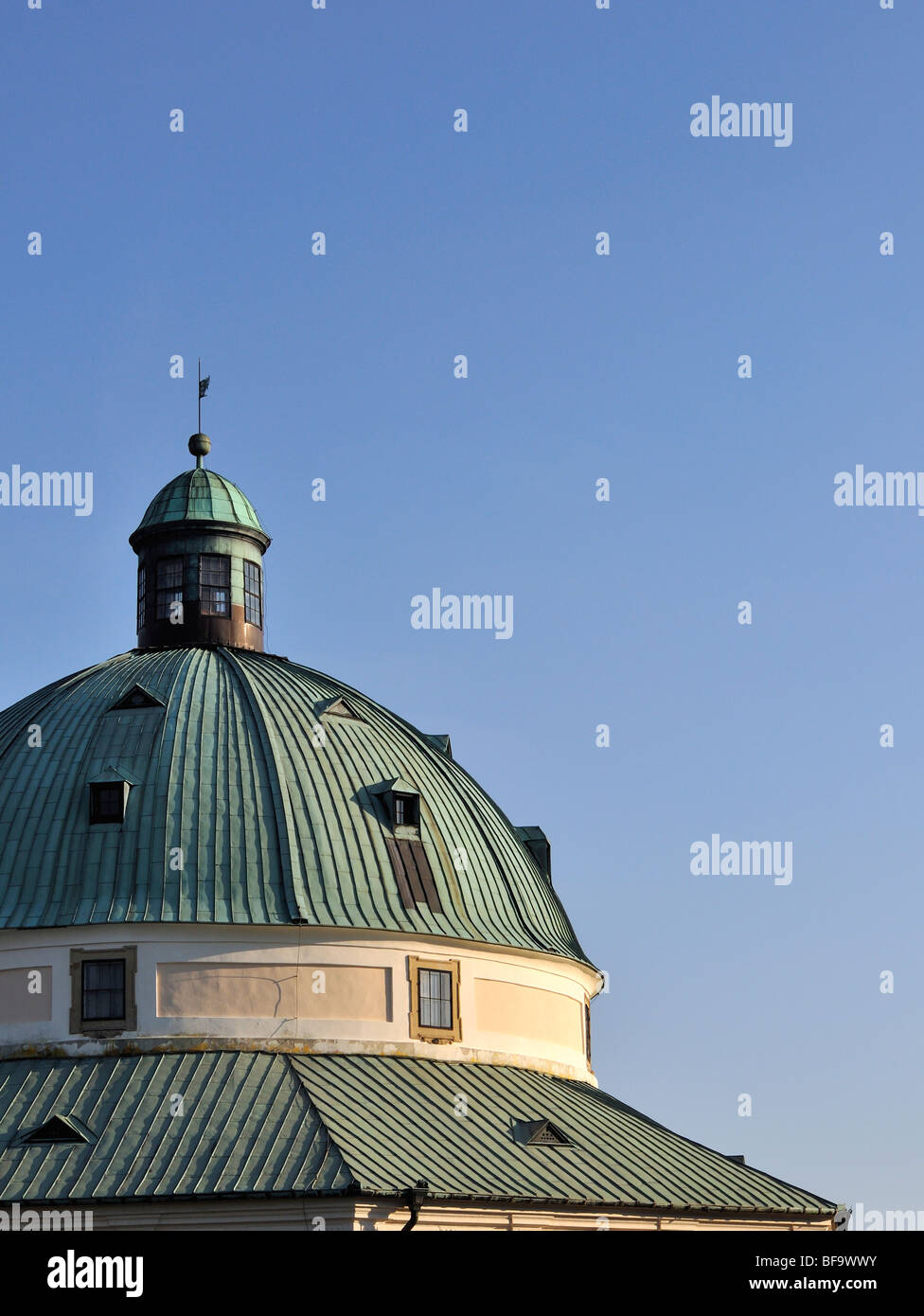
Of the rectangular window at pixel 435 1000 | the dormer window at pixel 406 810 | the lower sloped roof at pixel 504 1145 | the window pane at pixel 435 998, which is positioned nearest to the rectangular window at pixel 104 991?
the lower sloped roof at pixel 504 1145

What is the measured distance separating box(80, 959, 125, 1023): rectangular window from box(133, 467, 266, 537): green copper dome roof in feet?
47.8

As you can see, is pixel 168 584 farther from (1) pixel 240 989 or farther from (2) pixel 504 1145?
(2) pixel 504 1145

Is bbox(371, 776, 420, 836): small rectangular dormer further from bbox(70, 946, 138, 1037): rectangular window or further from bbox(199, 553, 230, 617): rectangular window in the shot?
bbox(199, 553, 230, 617): rectangular window

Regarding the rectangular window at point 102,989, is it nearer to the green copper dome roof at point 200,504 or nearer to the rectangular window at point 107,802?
the rectangular window at point 107,802

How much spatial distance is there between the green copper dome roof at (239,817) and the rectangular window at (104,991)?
829 mm

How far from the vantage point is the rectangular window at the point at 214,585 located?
5409 cm

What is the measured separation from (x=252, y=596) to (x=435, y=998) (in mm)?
13915

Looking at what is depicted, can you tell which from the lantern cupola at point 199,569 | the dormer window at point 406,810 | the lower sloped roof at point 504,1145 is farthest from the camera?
the lantern cupola at point 199,569

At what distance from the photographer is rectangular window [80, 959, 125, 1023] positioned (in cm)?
4412

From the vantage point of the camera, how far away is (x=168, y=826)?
46438mm
